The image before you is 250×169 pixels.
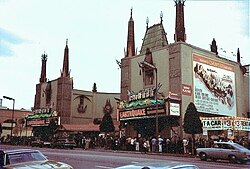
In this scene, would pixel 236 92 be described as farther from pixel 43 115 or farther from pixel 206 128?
pixel 43 115

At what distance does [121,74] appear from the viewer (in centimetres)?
5194

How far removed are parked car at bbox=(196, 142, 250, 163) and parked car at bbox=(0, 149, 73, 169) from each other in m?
14.7

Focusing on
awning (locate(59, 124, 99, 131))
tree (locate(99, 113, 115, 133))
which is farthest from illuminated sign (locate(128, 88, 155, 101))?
awning (locate(59, 124, 99, 131))

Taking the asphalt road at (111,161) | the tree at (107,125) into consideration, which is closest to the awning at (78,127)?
the tree at (107,125)

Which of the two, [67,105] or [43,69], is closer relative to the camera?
[67,105]

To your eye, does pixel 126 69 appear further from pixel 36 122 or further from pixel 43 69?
pixel 43 69

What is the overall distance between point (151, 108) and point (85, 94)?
31219mm

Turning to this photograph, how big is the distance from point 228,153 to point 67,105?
4597 cm

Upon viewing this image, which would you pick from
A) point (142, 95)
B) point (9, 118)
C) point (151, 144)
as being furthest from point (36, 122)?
point (151, 144)

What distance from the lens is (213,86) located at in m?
45.8

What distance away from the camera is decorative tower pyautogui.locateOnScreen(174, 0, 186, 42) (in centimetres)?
4400

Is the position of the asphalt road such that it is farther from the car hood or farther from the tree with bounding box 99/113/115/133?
the tree with bounding box 99/113/115/133

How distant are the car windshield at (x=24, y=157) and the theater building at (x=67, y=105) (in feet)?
165

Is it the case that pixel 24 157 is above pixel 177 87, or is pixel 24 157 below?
below
